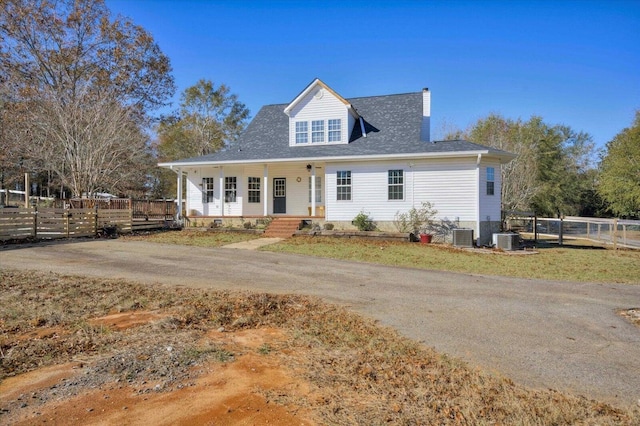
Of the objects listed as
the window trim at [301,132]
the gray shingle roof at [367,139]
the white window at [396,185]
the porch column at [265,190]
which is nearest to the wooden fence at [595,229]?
the gray shingle roof at [367,139]

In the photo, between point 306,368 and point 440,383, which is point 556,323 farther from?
point 306,368

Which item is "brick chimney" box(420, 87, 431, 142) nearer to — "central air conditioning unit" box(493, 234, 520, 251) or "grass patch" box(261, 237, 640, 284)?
"central air conditioning unit" box(493, 234, 520, 251)

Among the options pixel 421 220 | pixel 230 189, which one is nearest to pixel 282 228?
pixel 230 189

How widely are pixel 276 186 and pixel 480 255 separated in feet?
37.7

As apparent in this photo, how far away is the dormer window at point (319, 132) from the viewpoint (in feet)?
65.9

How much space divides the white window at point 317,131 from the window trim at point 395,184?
14.7 ft

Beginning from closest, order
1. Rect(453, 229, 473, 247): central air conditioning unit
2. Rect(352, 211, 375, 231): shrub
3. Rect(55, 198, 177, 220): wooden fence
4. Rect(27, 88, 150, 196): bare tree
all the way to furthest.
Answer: Rect(453, 229, 473, 247): central air conditioning unit, Rect(352, 211, 375, 231): shrub, Rect(55, 198, 177, 220): wooden fence, Rect(27, 88, 150, 196): bare tree

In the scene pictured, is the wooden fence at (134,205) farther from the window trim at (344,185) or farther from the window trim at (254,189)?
the window trim at (344,185)

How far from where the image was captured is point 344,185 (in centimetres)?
1858

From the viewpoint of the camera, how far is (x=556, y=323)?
5.74 m

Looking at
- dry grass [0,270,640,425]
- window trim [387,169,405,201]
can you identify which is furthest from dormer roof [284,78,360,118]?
dry grass [0,270,640,425]

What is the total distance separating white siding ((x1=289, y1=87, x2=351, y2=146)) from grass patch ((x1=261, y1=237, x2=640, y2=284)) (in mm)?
6512

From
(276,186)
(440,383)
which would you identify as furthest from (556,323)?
(276,186)

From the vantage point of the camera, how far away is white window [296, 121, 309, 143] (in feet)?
67.7
